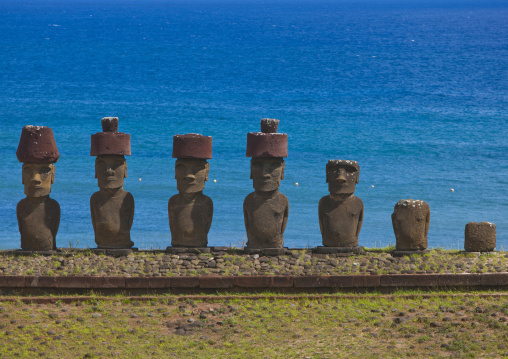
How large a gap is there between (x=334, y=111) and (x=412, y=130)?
301 centimetres

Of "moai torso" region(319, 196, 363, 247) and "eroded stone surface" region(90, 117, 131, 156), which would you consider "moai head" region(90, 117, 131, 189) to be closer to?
"eroded stone surface" region(90, 117, 131, 156)

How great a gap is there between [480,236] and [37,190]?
21.2 feet

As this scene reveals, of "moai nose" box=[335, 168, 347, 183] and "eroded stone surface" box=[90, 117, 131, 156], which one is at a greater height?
"eroded stone surface" box=[90, 117, 131, 156]

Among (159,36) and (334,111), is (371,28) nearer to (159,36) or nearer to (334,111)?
(159,36)

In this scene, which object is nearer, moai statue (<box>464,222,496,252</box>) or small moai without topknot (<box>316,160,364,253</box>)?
small moai without topknot (<box>316,160,364,253</box>)

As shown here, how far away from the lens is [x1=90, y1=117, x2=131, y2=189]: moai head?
49.9ft

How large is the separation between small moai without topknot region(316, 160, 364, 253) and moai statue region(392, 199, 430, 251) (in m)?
0.57

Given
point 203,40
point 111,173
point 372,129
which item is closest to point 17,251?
point 111,173

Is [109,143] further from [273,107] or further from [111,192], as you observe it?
[273,107]

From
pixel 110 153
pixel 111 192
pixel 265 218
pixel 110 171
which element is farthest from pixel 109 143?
pixel 265 218

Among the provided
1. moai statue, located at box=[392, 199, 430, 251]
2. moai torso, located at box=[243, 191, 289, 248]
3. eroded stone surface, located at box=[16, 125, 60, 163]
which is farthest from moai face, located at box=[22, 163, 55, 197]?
moai statue, located at box=[392, 199, 430, 251]

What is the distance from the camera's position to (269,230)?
50.0ft

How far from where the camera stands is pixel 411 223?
15.2m

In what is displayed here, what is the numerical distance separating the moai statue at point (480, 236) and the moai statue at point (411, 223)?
687 millimetres
